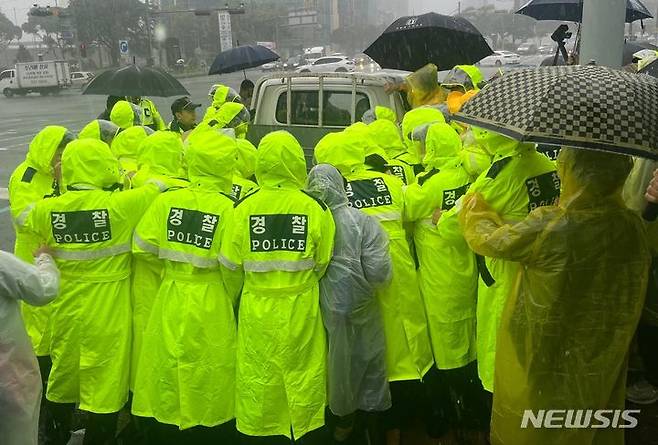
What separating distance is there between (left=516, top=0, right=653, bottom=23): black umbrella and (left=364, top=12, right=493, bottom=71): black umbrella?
0.64 metres

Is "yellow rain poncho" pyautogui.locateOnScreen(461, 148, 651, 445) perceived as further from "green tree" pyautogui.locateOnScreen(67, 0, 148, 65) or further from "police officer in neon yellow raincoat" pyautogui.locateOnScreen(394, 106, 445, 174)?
"green tree" pyautogui.locateOnScreen(67, 0, 148, 65)

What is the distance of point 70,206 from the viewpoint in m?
3.57

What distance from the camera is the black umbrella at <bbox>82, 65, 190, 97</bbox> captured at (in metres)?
7.70

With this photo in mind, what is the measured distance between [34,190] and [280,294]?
76.7 inches

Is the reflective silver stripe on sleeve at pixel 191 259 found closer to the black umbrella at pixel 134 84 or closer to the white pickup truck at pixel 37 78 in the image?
the black umbrella at pixel 134 84

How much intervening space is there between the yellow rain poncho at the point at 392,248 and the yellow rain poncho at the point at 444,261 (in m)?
0.08

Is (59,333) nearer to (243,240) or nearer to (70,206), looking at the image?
(70,206)

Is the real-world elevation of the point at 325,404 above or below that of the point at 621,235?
below

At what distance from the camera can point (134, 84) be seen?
7832 mm

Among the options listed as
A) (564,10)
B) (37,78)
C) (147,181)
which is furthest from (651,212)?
(37,78)

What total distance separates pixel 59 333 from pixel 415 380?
2.03 metres

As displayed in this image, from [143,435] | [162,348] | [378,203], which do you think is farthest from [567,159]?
[143,435]

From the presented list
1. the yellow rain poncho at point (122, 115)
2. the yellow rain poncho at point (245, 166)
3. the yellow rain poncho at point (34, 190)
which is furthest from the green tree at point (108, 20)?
the yellow rain poncho at point (34, 190)

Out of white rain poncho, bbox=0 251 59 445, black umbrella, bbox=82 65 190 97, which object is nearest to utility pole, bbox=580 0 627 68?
white rain poncho, bbox=0 251 59 445
